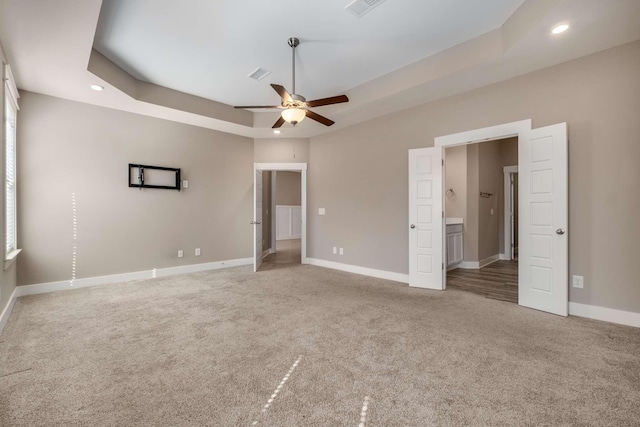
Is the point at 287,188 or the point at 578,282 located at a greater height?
the point at 287,188

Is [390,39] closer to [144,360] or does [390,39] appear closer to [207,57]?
[207,57]

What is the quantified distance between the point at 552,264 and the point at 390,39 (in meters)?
3.08

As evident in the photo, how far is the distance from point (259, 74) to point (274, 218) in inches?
173

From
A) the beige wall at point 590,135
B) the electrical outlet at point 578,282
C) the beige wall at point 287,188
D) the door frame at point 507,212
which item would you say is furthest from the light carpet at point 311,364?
the beige wall at point 287,188

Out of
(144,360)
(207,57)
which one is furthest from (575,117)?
(144,360)

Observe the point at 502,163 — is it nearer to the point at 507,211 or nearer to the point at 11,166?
the point at 507,211

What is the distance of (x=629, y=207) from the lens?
2.75m

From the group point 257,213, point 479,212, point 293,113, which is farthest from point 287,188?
point 293,113

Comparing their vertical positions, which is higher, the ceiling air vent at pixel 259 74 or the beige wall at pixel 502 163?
the ceiling air vent at pixel 259 74

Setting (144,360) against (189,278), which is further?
(189,278)

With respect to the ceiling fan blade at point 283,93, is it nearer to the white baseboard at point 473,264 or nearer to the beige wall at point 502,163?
the white baseboard at point 473,264

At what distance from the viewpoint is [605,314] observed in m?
2.84

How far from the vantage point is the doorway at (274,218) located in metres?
5.63

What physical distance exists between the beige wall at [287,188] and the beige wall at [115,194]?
4.45 m
